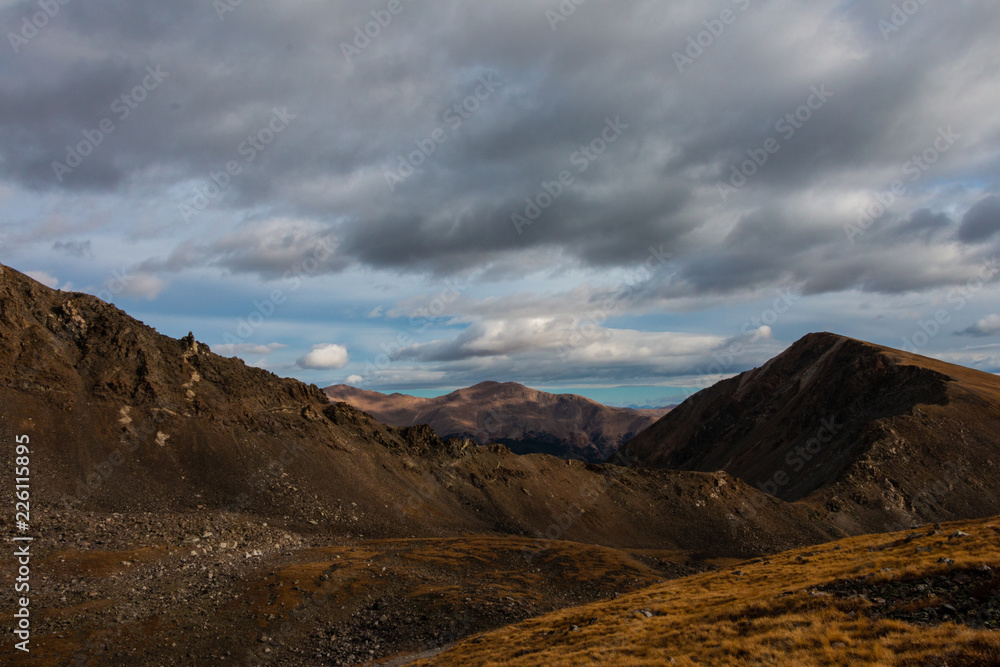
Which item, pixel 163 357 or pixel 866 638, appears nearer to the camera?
pixel 866 638

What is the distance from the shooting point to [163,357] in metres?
92.5

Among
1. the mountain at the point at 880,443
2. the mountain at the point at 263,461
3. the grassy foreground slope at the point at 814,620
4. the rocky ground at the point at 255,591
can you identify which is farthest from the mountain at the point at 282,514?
the grassy foreground slope at the point at 814,620

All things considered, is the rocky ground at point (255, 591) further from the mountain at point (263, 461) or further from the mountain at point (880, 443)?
the mountain at point (880, 443)

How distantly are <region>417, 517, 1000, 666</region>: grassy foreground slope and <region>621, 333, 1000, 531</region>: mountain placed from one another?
99.5 m

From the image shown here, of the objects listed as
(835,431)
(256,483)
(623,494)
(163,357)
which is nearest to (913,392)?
(835,431)

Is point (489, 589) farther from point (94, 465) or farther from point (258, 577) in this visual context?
point (94, 465)

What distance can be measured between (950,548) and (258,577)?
49.3 metres

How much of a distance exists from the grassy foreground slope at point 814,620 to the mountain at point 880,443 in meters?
99.5

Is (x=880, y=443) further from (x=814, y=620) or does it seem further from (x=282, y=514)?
(x=282, y=514)

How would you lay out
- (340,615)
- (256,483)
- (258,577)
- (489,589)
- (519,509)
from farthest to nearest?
(519,509), (256,483), (489,589), (258,577), (340,615)

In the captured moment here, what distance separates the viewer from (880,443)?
428ft

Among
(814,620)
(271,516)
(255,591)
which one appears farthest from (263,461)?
(814,620)

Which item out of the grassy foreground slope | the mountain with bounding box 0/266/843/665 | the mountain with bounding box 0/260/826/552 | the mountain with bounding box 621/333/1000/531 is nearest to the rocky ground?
the mountain with bounding box 0/266/843/665

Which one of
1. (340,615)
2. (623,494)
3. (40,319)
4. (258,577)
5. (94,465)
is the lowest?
(623,494)
